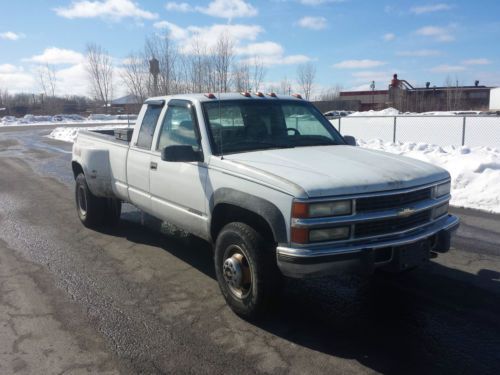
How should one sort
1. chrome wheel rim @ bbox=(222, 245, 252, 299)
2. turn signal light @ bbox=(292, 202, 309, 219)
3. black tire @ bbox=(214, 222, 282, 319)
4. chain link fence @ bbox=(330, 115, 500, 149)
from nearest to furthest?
turn signal light @ bbox=(292, 202, 309, 219) → black tire @ bbox=(214, 222, 282, 319) → chrome wheel rim @ bbox=(222, 245, 252, 299) → chain link fence @ bbox=(330, 115, 500, 149)

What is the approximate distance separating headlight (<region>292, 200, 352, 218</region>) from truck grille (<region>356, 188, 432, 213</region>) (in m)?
0.11

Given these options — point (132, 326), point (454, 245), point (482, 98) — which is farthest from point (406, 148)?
point (482, 98)

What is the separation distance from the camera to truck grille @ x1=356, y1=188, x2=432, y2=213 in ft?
11.6

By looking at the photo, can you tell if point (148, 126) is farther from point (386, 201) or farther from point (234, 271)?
point (386, 201)

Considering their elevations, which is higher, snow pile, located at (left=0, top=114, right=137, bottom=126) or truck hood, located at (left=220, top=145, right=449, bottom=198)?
truck hood, located at (left=220, top=145, right=449, bottom=198)

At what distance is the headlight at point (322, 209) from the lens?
3393mm

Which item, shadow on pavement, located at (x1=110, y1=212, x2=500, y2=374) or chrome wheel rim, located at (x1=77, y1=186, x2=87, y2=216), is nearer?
shadow on pavement, located at (x1=110, y1=212, x2=500, y2=374)

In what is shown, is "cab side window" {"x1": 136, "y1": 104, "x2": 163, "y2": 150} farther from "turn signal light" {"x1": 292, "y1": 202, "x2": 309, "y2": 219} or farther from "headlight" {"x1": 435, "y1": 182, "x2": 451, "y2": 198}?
"headlight" {"x1": 435, "y1": 182, "x2": 451, "y2": 198}

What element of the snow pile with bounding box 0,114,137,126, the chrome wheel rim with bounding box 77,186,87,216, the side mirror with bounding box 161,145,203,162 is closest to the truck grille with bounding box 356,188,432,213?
the side mirror with bounding box 161,145,203,162

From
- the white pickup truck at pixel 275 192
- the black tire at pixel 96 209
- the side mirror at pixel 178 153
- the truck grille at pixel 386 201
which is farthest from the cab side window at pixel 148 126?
the truck grille at pixel 386 201

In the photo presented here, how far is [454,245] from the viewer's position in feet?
19.7

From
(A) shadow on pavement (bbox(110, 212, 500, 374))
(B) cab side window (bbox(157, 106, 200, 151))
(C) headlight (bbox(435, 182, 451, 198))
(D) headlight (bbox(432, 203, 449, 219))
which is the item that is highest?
(B) cab side window (bbox(157, 106, 200, 151))

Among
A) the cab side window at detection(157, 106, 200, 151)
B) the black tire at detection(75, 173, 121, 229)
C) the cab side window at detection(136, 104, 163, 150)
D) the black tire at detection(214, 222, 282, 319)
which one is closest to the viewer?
the black tire at detection(214, 222, 282, 319)

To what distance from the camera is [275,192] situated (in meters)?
3.58
